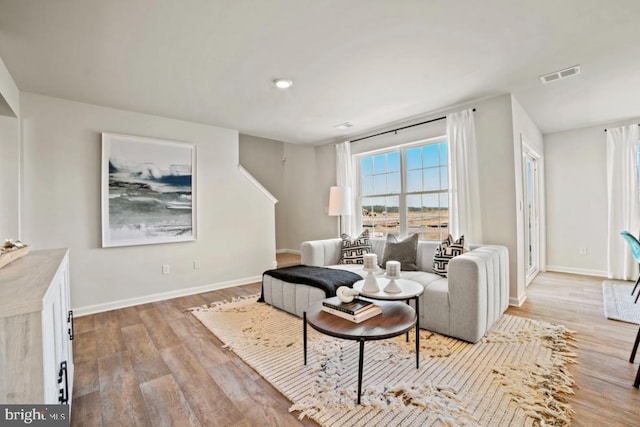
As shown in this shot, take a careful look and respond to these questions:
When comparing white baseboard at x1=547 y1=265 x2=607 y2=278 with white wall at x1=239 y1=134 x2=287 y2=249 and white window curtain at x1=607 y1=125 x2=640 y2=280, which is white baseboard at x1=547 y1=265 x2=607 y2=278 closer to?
white window curtain at x1=607 y1=125 x2=640 y2=280

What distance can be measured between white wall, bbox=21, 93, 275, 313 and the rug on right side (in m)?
4.48

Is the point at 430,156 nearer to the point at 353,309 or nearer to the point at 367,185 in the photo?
the point at 367,185

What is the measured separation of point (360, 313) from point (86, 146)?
360cm

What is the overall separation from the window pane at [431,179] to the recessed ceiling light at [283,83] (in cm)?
231

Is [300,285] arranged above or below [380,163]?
below

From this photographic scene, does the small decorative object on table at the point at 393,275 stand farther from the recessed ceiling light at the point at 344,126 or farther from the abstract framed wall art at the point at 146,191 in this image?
A: the abstract framed wall art at the point at 146,191

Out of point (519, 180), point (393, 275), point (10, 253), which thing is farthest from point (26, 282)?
point (519, 180)

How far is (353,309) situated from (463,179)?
2.49 metres

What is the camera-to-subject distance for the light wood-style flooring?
1646mm

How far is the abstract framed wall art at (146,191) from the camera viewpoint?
345 cm

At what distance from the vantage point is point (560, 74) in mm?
2803

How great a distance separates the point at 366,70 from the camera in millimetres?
2668

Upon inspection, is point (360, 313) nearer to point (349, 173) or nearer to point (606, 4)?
point (606, 4)

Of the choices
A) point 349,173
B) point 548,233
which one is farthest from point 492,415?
point 548,233
